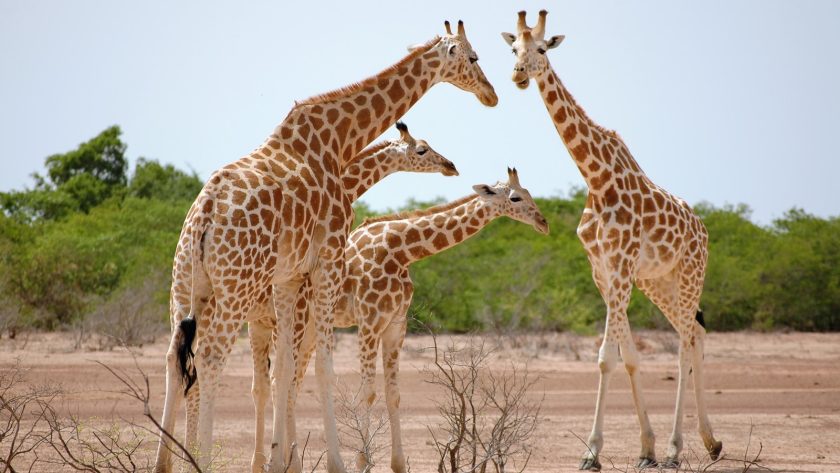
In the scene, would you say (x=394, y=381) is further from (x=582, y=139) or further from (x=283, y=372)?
(x=582, y=139)

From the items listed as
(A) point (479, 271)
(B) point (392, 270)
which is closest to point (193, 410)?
(B) point (392, 270)

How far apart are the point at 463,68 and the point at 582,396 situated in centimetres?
707

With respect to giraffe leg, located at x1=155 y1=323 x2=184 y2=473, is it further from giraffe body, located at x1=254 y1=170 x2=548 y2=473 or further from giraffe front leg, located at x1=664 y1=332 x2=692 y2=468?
giraffe front leg, located at x1=664 y1=332 x2=692 y2=468

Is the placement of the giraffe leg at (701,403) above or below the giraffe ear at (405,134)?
below

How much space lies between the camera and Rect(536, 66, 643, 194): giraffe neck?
9664 mm

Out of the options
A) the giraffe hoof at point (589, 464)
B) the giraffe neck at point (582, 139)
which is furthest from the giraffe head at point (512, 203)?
the giraffe hoof at point (589, 464)

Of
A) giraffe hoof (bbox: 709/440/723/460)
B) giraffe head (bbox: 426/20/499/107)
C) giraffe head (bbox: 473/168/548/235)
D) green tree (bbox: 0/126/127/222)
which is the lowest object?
giraffe hoof (bbox: 709/440/723/460)

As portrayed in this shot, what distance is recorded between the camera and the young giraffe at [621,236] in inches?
369

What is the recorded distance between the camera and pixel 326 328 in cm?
784

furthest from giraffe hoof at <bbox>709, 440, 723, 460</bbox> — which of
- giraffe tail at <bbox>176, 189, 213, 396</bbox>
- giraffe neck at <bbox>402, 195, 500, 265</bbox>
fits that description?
giraffe tail at <bbox>176, 189, 213, 396</bbox>

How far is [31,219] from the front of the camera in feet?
92.9

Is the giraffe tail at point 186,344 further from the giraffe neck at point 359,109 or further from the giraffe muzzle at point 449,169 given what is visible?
the giraffe muzzle at point 449,169

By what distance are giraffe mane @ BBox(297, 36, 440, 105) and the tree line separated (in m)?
10.8

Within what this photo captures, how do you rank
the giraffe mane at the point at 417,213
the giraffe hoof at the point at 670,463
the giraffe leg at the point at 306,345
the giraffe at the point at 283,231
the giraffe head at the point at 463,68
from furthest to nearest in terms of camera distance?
the giraffe mane at the point at 417,213
the giraffe hoof at the point at 670,463
the giraffe head at the point at 463,68
the giraffe leg at the point at 306,345
the giraffe at the point at 283,231
